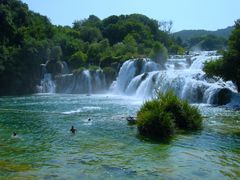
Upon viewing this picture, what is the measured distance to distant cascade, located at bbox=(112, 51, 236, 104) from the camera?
43734mm

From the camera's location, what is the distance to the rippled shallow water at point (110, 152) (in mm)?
16766

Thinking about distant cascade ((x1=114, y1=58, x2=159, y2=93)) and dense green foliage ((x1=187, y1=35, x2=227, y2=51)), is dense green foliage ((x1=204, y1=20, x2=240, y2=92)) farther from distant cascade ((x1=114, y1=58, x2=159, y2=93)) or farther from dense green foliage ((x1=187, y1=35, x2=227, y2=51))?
dense green foliage ((x1=187, y1=35, x2=227, y2=51))

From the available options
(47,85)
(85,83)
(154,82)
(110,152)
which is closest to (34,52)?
(47,85)

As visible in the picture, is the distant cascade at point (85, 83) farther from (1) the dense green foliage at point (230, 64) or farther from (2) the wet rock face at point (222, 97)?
(2) the wet rock face at point (222, 97)

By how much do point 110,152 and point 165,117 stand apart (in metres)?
5.62

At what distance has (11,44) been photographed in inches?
3024

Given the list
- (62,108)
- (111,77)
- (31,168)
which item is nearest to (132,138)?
(31,168)

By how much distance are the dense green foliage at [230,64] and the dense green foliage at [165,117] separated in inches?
608

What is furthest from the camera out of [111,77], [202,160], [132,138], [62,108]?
[111,77]

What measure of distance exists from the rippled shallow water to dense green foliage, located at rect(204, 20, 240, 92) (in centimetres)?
961

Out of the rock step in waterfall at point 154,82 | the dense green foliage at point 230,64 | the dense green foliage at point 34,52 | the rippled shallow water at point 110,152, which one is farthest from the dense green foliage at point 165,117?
the dense green foliage at point 34,52

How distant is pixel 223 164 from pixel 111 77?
50957mm

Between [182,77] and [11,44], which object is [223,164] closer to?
[182,77]

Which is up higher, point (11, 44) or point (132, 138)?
point (11, 44)
